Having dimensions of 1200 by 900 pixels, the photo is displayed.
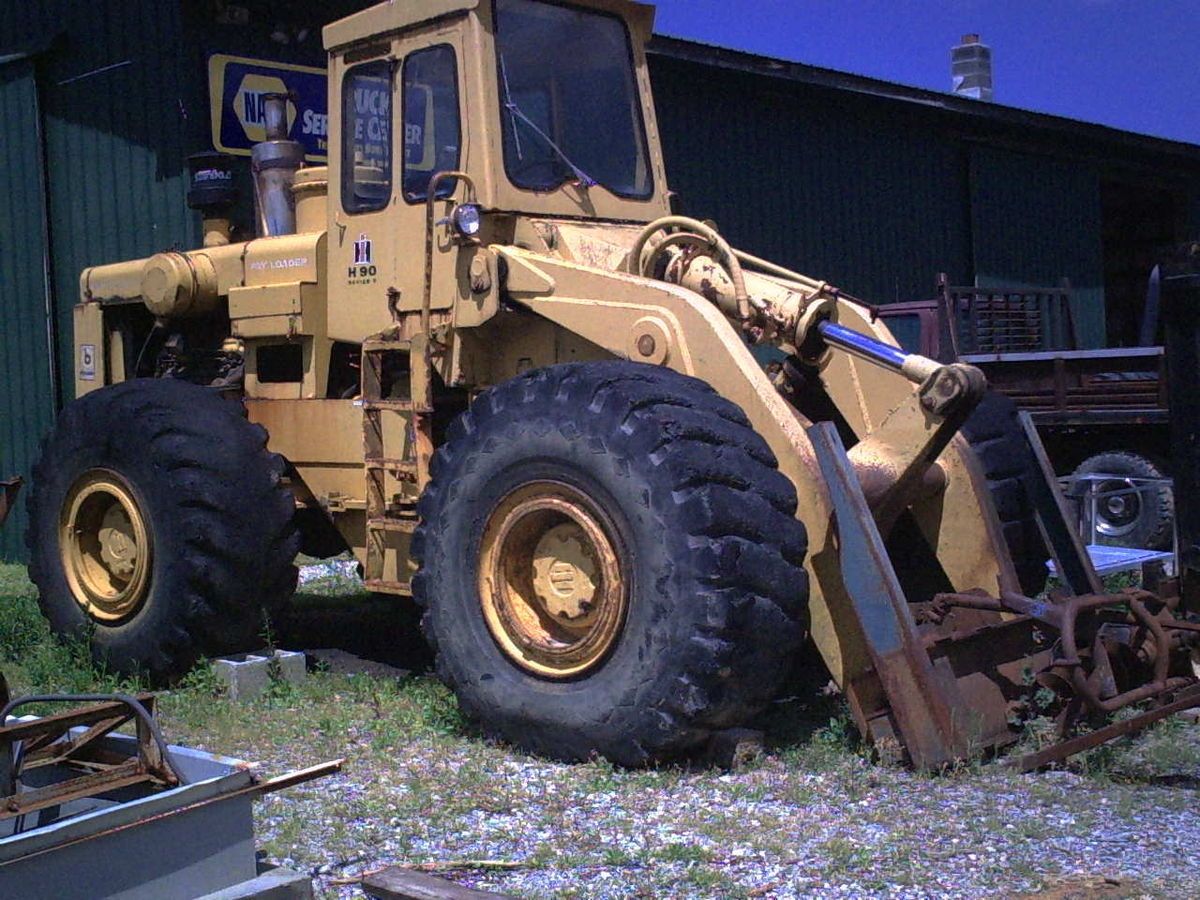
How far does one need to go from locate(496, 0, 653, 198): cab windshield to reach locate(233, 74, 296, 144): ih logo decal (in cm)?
540

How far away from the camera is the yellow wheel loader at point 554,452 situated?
5.43 meters

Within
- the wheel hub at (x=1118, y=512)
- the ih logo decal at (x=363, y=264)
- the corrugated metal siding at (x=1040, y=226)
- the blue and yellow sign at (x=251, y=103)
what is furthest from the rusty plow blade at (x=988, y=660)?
the corrugated metal siding at (x=1040, y=226)

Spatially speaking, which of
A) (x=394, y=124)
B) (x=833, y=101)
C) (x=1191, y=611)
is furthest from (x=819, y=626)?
(x=833, y=101)

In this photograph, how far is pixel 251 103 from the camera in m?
12.4

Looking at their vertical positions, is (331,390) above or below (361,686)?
above

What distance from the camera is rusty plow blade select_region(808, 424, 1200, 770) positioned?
17.4 ft

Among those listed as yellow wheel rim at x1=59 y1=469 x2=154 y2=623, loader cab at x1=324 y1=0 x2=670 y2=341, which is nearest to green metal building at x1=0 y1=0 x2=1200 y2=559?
yellow wheel rim at x1=59 y1=469 x2=154 y2=623

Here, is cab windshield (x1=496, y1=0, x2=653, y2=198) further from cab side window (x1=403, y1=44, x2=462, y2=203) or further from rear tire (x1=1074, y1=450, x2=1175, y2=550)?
rear tire (x1=1074, y1=450, x2=1175, y2=550)

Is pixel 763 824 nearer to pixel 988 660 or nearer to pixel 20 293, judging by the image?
pixel 988 660

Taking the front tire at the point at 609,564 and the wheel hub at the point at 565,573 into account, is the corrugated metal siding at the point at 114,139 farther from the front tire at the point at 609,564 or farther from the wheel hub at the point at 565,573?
the wheel hub at the point at 565,573

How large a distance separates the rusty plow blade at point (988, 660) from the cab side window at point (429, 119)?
252 cm

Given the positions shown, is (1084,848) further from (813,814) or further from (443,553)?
(443,553)

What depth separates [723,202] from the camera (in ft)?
55.8

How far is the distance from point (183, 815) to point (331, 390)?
444 centimetres
